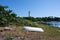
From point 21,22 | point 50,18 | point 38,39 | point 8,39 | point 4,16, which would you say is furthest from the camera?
point 50,18

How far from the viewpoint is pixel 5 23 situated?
1770 cm

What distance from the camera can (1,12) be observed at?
18031 millimetres

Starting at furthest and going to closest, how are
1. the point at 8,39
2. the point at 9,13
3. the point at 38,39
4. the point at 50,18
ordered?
the point at 50,18, the point at 9,13, the point at 38,39, the point at 8,39

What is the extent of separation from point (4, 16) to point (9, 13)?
1332 mm

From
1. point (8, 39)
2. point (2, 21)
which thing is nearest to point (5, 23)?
point (2, 21)

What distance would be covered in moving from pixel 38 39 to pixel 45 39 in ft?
1.45

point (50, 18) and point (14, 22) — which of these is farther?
point (50, 18)

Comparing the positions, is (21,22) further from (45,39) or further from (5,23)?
(45,39)

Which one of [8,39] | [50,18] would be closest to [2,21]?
[8,39]

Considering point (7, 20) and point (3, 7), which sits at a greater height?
point (3, 7)

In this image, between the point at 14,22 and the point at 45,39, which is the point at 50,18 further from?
the point at 45,39

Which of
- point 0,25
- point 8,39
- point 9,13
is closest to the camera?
point 8,39

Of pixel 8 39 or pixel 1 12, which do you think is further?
pixel 1 12

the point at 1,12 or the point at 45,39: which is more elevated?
the point at 1,12
